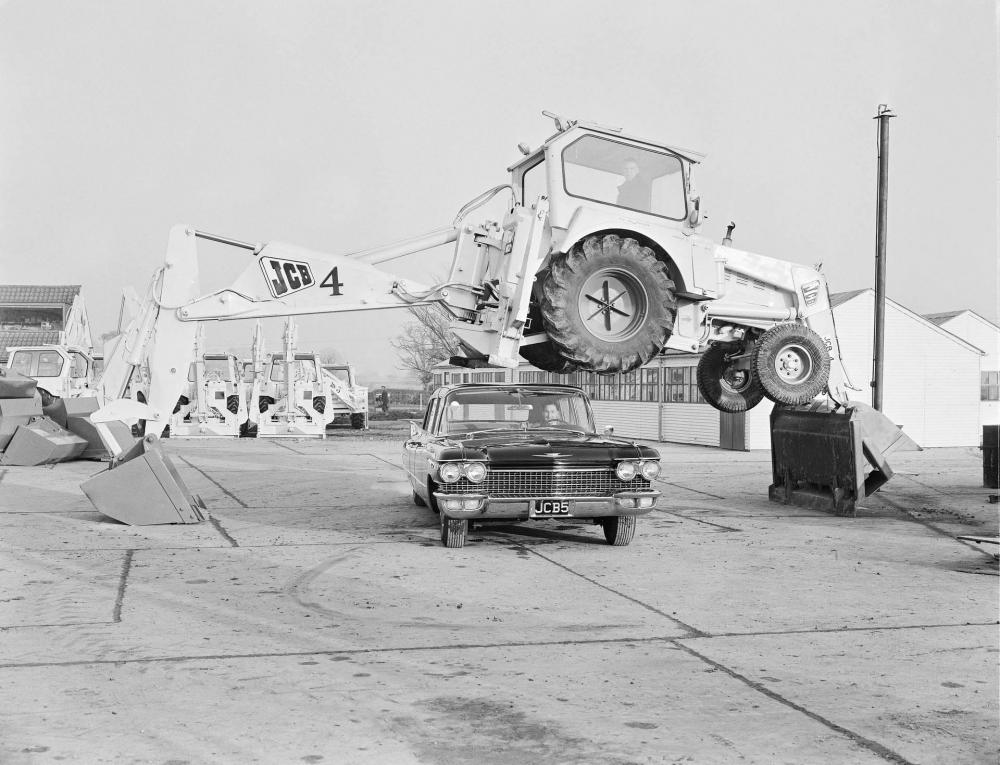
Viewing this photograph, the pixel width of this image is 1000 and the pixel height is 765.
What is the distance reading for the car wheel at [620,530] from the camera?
31.2 feet

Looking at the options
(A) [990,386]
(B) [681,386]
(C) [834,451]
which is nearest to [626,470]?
(C) [834,451]

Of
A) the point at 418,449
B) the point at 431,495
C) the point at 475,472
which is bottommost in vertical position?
the point at 431,495

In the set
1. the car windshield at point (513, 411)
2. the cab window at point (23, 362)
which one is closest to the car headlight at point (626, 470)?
the car windshield at point (513, 411)

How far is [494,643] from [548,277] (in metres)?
4.44

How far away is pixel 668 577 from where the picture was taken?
801 cm

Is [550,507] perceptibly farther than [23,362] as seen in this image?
No

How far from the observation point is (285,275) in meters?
9.95

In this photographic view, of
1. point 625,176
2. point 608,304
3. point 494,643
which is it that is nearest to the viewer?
point 494,643

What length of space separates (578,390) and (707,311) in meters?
1.56

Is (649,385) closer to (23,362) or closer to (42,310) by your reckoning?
(23,362)

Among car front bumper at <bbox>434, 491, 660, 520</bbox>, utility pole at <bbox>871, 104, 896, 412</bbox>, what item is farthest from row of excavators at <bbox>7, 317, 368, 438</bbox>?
car front bumper at <bbox>434, 491, 660, 520</bbox>

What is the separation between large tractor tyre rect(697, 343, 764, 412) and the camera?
12055 millimetres

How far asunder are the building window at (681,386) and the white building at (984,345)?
7.94 metres

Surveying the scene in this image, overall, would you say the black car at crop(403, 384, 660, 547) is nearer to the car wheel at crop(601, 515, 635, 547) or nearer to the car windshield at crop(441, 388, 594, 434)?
the car wheel at crop(601, 515, 635, 547)
